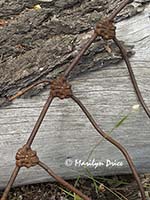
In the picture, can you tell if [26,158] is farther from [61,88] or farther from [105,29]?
[105,29]

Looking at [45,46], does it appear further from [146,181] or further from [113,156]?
[146,181]

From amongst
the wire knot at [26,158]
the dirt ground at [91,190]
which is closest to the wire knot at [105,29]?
the wire knot at [26,158]

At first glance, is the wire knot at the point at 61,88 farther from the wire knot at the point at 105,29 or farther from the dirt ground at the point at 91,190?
the dirt ground at the point at 91,190

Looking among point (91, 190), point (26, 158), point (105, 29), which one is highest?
point (105, 29)

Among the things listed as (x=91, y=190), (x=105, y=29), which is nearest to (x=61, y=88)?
(x=105, y=29)

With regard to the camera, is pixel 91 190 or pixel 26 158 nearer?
pixel 26 158

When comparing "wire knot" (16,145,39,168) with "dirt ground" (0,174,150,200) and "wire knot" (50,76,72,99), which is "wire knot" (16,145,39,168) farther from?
"dirt ground" (0,174,150,200)

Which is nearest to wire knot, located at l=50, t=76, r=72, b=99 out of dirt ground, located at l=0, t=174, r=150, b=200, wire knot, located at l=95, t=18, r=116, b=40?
wire knot, located at l=95, t=18, r=116, b=40

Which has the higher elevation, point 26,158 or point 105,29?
point 105,29

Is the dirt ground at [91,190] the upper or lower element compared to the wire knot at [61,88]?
lower
